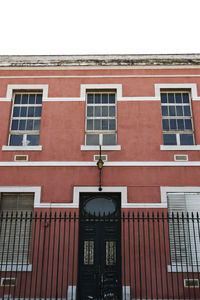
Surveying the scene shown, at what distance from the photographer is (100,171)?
940 cm

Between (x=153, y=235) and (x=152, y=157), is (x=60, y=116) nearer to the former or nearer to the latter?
(x=152, y=157)

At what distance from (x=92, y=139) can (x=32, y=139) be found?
214 centimetres

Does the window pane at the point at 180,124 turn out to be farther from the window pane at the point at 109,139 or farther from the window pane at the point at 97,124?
the window pane at the point at 97,124

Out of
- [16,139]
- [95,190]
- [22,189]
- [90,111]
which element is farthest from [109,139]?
[22,189]

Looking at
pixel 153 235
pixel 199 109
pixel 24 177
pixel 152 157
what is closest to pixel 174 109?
pixel 199 109

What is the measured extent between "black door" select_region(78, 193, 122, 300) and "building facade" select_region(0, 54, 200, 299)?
0.03 metres

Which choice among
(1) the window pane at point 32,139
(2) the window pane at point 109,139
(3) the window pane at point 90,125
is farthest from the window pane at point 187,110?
(1) the window pane at point 32,139

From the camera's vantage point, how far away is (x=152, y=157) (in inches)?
380

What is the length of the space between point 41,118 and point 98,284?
576cm

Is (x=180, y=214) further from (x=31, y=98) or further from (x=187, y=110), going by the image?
(x=31, y=98)

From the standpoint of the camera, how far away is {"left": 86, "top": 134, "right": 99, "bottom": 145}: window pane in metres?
10.2

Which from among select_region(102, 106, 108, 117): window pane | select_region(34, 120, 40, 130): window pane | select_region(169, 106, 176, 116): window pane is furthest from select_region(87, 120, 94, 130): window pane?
select_region(169, 106, 176, 116): window pane

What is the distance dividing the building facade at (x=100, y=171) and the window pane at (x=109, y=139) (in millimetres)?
36

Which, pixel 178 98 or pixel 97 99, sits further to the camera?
pixel 97 99
